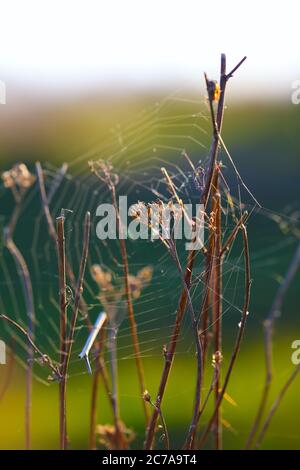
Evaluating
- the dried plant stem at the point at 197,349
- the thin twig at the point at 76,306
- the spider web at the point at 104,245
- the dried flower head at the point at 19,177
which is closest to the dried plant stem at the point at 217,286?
the dried plant stem at the point at 197,349

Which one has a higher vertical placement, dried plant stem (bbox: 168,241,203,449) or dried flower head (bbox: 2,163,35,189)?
dried flower head (bbox: 2,163,35,189)

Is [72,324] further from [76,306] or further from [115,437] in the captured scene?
[115,437]

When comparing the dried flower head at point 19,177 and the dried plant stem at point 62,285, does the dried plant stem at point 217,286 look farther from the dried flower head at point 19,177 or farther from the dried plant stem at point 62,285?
the dried flower head at point 19,177

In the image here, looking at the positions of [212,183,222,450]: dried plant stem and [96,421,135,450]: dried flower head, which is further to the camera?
[96,421,135,450]: dried flower head

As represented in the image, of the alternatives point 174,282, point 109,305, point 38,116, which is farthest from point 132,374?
point 38,116

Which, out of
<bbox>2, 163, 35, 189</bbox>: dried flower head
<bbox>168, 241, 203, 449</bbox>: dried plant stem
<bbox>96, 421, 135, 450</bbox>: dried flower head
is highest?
<bbox>2, 163, 35, 189</bbox>: dried flower head

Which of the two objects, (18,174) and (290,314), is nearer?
(18,174)

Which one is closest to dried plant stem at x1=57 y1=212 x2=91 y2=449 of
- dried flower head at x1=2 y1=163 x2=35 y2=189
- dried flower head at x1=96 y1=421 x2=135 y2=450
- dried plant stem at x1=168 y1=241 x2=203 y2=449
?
dried plant stem at x1=168 y1=241 x2=203 y2=449

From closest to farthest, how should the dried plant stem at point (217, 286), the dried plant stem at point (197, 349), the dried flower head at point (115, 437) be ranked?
the dried plant stem at point (197, 349)
the dried plant stem at point (217, 286)
the dried flower head at point (115, 437)

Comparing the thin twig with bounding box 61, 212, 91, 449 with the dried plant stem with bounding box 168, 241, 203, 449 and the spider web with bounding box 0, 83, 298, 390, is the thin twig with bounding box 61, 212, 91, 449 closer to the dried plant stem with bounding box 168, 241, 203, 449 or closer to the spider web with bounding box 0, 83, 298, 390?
the dried plant stem with bounding box 168, 241, 203, 449

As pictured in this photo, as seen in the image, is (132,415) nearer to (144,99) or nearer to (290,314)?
(290,314)

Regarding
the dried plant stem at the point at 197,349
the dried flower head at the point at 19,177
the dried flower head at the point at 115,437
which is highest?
the dried flower head at the point at 19,177
